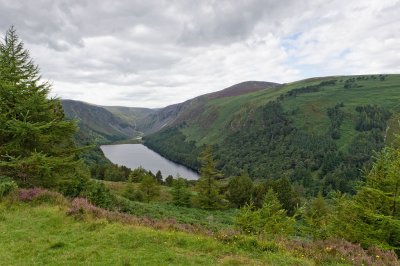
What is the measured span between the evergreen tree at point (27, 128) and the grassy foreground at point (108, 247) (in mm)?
7271

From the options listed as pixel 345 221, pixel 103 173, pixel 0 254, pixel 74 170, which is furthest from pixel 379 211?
pixel 103 173

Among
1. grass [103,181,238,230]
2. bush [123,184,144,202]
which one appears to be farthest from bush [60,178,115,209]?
bush [123,184,144,202]

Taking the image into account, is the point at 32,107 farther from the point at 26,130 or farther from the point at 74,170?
the point at 74,170

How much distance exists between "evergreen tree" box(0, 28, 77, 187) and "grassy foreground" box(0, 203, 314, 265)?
23.9ft

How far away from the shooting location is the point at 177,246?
13656 mm

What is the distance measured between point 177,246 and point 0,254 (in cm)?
683

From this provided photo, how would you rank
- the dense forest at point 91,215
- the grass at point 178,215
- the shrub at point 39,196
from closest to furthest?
the dense forest at point 91,215 → the shrub at point 39,196 → the grass at point 178,215

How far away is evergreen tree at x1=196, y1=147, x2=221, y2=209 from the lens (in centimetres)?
5581

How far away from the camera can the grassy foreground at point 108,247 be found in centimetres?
1220

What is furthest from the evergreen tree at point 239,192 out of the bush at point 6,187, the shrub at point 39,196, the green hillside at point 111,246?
the green hillside at point 111,246

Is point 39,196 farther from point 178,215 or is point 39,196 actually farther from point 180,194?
point 180,194

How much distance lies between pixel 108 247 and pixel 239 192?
Result: 67.3 m

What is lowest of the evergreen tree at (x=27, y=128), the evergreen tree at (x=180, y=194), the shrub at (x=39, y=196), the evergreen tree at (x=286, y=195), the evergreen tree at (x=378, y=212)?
the evergreen tree at (x=286, y=195)

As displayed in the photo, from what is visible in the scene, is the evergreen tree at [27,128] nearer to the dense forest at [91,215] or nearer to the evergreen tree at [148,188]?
the dense forest at [91,215]
